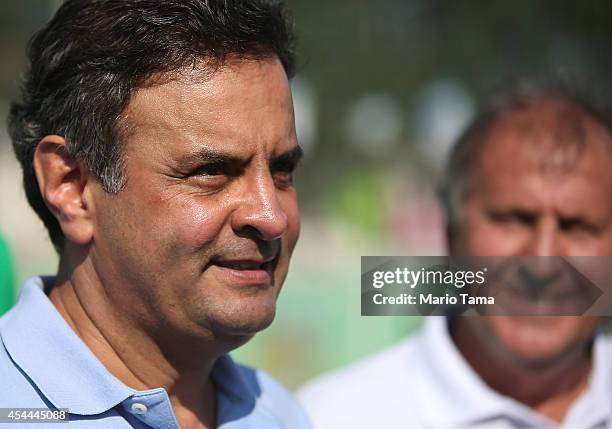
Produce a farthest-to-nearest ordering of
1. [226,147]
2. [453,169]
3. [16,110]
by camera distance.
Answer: [453,169]
[16,110]
[226,147]

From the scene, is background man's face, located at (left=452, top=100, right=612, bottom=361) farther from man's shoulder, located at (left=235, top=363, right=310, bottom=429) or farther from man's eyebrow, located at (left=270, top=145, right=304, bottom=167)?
man's eyebrow, located at (left=270, top=145, right=304, bottom=167)

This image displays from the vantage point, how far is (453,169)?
9.62 feet

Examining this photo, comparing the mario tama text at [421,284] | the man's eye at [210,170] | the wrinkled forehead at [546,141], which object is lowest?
the mario tama text at [421,284]

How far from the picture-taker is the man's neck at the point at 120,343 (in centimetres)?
174

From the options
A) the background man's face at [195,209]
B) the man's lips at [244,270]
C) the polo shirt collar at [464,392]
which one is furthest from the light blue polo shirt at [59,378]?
the polo shirt collar at [464,392]

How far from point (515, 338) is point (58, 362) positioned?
4.79ft

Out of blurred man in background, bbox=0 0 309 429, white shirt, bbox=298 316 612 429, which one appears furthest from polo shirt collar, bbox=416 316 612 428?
blurred man in background, bbox=0 0 309 429

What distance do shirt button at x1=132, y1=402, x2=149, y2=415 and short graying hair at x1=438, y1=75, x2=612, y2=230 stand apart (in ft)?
4.67

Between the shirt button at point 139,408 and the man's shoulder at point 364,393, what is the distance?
960 mm

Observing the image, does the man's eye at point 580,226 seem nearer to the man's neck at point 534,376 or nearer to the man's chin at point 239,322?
the man's neck at point 534,376

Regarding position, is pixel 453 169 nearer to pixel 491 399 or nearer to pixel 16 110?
pixel 491 399

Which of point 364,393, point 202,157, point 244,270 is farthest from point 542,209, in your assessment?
point 202,157

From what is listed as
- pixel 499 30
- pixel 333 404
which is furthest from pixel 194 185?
pixel 499 30

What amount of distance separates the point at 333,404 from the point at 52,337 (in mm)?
1141
